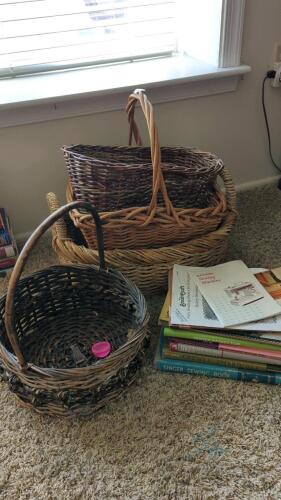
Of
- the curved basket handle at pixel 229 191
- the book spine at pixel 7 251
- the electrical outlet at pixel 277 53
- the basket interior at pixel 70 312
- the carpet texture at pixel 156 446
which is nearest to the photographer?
the carpet texture at pixel 156 446

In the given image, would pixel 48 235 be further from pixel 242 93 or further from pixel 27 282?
pixel 242 93

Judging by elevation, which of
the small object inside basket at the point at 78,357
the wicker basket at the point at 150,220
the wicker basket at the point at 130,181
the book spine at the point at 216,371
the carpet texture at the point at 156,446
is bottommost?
the carpet texture at the point at 156,446

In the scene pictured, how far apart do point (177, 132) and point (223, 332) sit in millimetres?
851

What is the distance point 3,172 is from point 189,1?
0.90 metres

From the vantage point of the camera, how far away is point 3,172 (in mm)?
1395

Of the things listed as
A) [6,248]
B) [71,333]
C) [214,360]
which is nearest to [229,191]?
[214,360]

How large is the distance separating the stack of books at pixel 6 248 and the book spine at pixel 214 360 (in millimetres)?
596

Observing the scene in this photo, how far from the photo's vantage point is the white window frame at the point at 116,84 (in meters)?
1.31

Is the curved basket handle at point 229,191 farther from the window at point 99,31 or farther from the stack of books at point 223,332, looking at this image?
the window at point 99,31

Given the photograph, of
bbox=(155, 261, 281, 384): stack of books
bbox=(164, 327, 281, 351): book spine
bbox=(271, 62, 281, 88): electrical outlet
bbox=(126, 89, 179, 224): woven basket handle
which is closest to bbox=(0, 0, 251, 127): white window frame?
bbox=(271, 62, 281, 88): electrical outlet

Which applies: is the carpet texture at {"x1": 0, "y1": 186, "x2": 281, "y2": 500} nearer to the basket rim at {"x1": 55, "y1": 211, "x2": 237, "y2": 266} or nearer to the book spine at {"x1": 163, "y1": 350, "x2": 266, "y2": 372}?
the book spine at {"x1": 163, "y1": 350, "x2": 266, "y2": 372}

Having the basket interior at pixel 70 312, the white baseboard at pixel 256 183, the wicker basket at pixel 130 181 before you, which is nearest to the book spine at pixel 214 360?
the basket interior at pixel 70 312

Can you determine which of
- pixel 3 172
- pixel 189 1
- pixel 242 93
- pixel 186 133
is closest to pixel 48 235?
pixel 3 172

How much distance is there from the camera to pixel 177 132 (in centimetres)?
155
